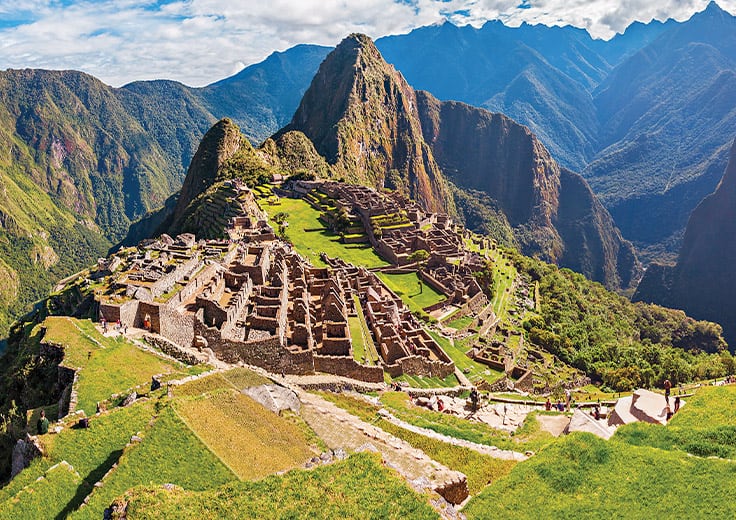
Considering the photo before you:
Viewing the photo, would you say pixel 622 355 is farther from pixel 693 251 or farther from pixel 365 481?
pixel 693 251

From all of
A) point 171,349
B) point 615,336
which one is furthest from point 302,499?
point 615,336

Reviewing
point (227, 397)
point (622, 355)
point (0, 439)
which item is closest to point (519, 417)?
point (227, 397)

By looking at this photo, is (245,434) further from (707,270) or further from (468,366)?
(707,270)

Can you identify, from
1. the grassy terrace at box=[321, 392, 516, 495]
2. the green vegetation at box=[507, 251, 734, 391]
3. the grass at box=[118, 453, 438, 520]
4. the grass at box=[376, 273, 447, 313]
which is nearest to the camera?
the grass at box=[118, 453, 438, 520]

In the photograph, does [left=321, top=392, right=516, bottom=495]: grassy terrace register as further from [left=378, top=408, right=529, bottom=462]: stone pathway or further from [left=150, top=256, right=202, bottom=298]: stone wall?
[left=150, top=256, right=202, bottom=298]: stone wall

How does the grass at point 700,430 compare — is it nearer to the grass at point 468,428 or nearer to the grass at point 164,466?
the grass at point 468,428

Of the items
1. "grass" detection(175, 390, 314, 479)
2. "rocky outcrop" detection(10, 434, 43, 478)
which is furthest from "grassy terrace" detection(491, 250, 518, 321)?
"rocky outcrop" detection(10, 434, 43, 478)
